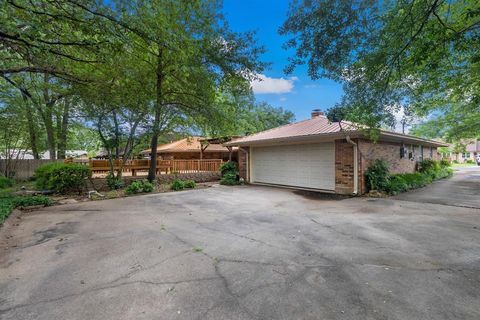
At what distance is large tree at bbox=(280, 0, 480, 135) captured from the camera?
425 cm

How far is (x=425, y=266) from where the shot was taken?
3092mm

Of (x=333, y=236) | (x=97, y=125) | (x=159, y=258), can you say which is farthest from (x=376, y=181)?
(x=97, y=125)

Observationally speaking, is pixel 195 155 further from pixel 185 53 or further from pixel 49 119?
pixel 185 53

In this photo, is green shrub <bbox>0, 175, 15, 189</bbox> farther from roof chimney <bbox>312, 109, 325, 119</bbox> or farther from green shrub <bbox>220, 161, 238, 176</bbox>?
roof chimney <bbox>312, 109, 325, 119</bbox>

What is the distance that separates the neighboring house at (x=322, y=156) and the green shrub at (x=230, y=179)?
54 cm

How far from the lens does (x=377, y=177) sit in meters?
8.76

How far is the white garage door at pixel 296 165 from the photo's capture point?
961 centimetres

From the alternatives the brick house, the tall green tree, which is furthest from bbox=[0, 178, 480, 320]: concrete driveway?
the brick house

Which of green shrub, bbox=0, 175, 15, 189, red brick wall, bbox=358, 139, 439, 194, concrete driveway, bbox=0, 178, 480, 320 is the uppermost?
red brick wall, bbox=358, 139, 439, 194

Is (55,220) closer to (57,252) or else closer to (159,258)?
(57,252)

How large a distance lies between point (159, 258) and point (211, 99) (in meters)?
8.12

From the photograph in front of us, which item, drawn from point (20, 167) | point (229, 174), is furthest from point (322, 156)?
point (20, 167)

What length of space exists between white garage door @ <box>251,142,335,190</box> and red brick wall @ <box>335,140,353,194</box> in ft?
0.90

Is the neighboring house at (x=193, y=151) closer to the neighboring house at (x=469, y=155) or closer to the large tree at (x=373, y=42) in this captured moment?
the large tree at (x=373, y=42)
